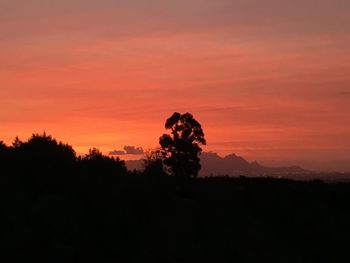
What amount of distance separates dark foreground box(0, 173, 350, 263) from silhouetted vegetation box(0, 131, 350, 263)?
0.21 feet

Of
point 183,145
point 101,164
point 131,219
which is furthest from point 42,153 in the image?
point 183,145

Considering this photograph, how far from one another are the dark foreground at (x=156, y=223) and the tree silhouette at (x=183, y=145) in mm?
13407

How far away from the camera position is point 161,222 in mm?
36094

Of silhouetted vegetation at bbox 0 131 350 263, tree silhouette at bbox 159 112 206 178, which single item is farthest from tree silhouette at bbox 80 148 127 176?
tree silhouette at bbox 159 112 206 178

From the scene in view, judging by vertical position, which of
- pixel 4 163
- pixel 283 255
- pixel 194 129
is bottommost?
pixel 283 255

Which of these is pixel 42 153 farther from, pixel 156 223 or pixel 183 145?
pixel 183 145

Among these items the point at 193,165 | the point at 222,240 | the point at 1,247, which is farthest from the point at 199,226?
the point at 193,165

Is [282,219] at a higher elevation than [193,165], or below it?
below

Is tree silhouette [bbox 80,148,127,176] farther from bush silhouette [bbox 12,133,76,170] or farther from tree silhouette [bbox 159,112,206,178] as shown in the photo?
tree silhouette [bbox 159,112,206,178]

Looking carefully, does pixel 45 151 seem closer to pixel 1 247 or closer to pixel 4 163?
pixel 4 163

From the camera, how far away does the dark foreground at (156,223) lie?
27.2 metres

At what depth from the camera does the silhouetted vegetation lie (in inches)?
1080

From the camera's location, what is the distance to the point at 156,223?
35.6 meters

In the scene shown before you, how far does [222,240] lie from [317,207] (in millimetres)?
16873
